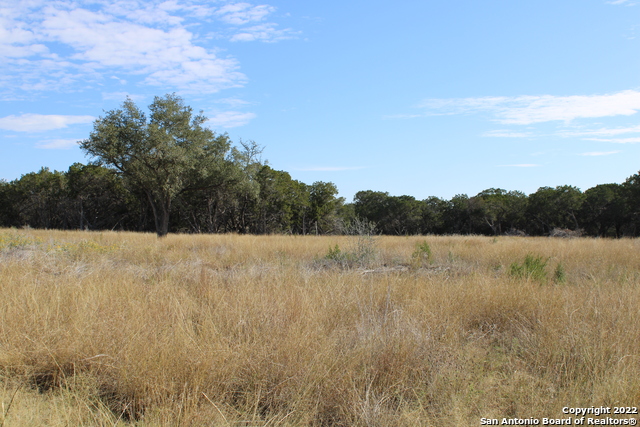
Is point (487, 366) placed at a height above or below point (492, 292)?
below

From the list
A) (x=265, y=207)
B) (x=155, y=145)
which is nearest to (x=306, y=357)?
(x=155, y=145)

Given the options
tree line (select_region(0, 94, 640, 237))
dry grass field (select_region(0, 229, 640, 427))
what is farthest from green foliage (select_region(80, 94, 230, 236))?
dry grass field (select_region(0, 229, 640, 427))

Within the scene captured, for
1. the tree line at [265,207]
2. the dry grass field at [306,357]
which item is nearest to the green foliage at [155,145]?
the tree line at [265,207]

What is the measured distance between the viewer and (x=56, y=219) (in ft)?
150

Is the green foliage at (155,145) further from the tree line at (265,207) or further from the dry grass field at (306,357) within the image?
the dry grass field at (306,357)

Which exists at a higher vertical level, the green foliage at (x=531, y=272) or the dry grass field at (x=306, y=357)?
the green foliage at (x=531, y=272)

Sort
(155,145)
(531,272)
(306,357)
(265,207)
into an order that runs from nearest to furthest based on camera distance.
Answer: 1. (306,357)
2. (531,272)
3. (155,145)
4. (265,207)

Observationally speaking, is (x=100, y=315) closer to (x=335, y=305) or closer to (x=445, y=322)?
(x=335, y=305)

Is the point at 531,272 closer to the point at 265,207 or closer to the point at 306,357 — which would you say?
the point at 306,357

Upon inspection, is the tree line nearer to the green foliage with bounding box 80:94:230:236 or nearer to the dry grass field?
the green foliage with bounding box 80:94:230:236

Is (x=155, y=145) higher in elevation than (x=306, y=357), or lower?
higher

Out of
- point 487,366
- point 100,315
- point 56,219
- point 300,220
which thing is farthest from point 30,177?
point 487,366

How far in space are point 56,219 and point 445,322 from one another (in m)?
53.1

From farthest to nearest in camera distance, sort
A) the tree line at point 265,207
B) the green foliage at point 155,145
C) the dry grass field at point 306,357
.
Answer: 1. the tree line at point 265,207
2. the green foliage at point 155,145
3. the dry grass field at point 306,357
